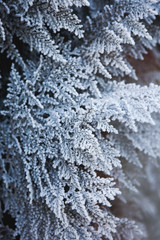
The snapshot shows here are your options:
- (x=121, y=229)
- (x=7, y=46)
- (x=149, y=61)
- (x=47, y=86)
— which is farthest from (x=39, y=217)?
(x=149, y=61)

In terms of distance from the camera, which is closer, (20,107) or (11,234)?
(20,107)

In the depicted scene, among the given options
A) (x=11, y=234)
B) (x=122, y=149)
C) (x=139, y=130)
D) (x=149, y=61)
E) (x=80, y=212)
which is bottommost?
(x=11, y=234)

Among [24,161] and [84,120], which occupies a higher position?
[84,120]

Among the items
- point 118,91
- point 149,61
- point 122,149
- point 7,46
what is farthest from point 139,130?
point 7,46

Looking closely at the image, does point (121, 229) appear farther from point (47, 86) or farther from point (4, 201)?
point (47, 86)

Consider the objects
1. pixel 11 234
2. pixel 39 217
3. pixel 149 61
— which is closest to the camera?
pixel 39 217

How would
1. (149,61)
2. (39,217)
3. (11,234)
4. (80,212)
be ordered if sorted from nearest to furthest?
(80,212)
(39,217)
(11,234)
(149,61)
